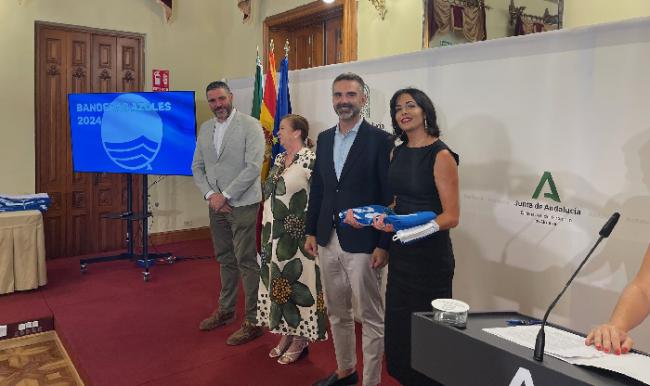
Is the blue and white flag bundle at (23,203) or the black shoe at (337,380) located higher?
the blue and white flag bundle at (23,203)

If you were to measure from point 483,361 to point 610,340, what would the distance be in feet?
0.72

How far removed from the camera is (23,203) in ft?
12.5

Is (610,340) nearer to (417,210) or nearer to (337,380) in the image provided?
(417,210)

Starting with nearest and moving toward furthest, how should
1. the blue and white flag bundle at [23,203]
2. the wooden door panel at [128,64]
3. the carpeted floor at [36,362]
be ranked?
the carpeted floor at [36,362], the blue and white flag bundle at [23,203], the wooden door panel at [128,64]

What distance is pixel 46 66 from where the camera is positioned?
452cm

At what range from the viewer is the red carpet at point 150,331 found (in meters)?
2.50

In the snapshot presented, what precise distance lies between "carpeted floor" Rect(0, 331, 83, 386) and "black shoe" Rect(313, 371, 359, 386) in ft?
4.12

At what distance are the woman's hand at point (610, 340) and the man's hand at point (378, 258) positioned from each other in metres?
1.15

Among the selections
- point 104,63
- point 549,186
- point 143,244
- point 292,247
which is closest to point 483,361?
point 549,186

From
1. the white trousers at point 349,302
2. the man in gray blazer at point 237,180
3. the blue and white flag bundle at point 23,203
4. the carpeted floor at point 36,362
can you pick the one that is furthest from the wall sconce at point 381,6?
the carpeted floor at point 36,362

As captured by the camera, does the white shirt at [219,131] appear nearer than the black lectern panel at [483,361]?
No

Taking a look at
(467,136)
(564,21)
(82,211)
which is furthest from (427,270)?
(82,211)

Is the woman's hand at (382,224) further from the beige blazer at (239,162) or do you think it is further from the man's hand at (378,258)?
the beige blazer at (239,162)

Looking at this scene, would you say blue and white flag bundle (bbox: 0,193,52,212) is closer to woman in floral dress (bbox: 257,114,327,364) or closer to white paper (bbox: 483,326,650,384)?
woman in floral dress (bbox: 257,114,327,364)
